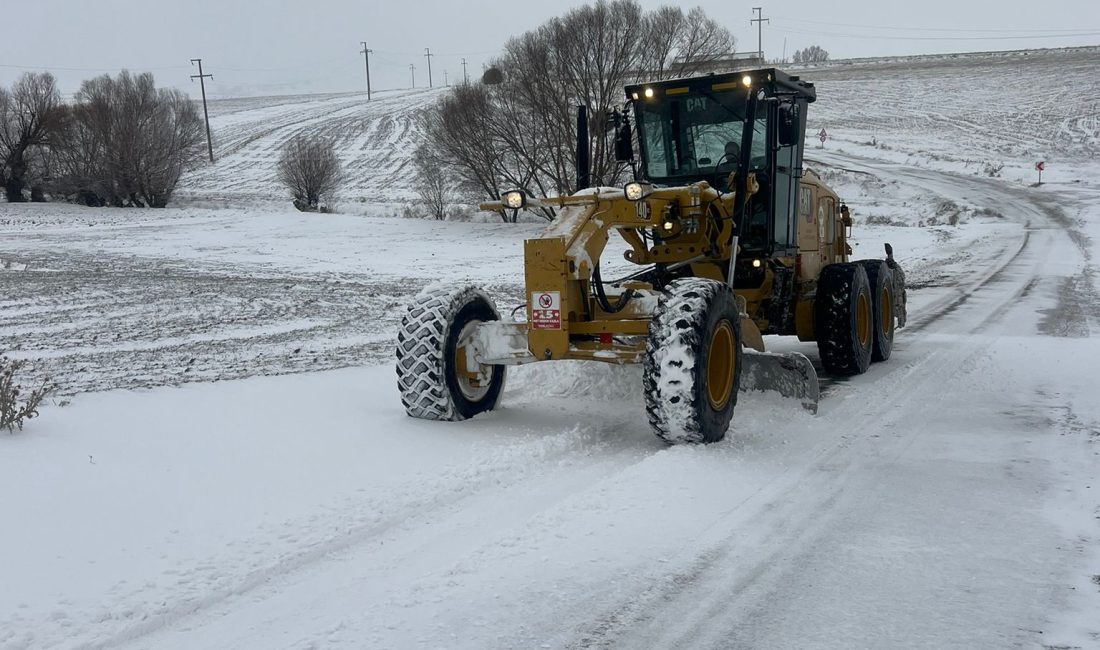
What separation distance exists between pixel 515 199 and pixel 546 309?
0.99 metres

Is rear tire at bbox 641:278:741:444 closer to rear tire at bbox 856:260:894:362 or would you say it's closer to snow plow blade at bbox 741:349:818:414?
snow plow blade at bbox 741:349:818:414

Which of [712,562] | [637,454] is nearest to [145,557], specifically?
[712,562]

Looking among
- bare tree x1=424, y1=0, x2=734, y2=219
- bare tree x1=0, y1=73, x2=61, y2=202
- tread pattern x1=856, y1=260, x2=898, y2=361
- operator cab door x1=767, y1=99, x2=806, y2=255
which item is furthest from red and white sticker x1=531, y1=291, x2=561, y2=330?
bare tree x1=0, y1=73, x2=61, y2=202

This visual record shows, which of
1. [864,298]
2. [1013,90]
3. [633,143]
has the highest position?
[1013,90]

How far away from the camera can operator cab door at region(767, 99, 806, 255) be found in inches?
291

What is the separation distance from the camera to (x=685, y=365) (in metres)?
5.69

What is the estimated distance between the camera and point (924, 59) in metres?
91.7

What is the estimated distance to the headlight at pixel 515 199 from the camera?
265 inches

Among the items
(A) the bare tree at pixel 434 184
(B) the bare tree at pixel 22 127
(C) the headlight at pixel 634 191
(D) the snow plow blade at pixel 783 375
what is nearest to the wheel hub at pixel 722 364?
(D) the snow plow blade at pixel 783 375

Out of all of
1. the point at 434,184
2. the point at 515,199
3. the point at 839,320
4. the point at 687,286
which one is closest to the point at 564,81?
the point at 434,184

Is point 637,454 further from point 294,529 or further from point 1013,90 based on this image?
point 1013,90

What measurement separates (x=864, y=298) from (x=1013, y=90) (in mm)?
68714

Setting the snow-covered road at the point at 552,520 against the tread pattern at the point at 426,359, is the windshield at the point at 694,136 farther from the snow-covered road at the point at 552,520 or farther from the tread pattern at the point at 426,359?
the tread pattern at the point at 426,359

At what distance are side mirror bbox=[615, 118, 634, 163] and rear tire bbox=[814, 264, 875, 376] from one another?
2.14 meters
